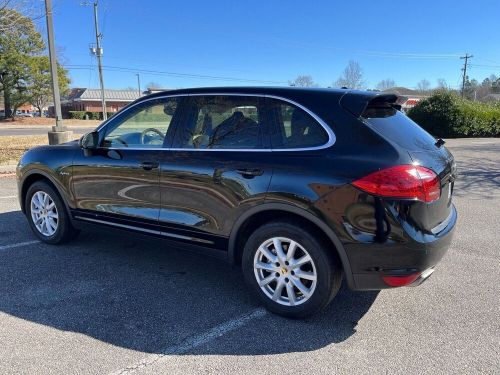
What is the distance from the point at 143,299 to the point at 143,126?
1.65m

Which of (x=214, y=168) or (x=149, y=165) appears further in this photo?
(x=149, y=165)

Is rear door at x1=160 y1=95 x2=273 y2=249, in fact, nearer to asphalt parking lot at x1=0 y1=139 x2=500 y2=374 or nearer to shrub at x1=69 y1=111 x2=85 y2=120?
asphalt parking lot at x1=0 y1=139 x2=500 y2=374

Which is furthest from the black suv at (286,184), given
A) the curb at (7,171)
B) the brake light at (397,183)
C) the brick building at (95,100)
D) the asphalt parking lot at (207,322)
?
the brick building at (95,100)

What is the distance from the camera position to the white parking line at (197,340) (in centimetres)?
277

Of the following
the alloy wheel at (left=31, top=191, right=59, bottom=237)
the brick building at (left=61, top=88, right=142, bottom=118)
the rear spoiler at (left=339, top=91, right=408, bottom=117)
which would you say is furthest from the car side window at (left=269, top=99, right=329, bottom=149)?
the brick building at (left=61, top=88, right=142, bottom=118)

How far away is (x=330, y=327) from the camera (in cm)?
325

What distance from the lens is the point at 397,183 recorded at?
9.38 feet

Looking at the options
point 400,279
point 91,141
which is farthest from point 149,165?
point 400,279

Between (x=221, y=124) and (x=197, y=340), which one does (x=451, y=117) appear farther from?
(x=197, y=340)

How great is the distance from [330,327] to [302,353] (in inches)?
16.8

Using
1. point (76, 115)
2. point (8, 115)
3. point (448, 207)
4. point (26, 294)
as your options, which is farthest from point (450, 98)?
point (76, 115)

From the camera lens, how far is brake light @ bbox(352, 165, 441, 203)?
2859 mm

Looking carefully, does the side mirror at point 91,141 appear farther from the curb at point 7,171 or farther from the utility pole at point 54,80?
the utility pole at point 54,80

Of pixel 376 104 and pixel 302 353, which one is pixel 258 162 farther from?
pixel 302 353
